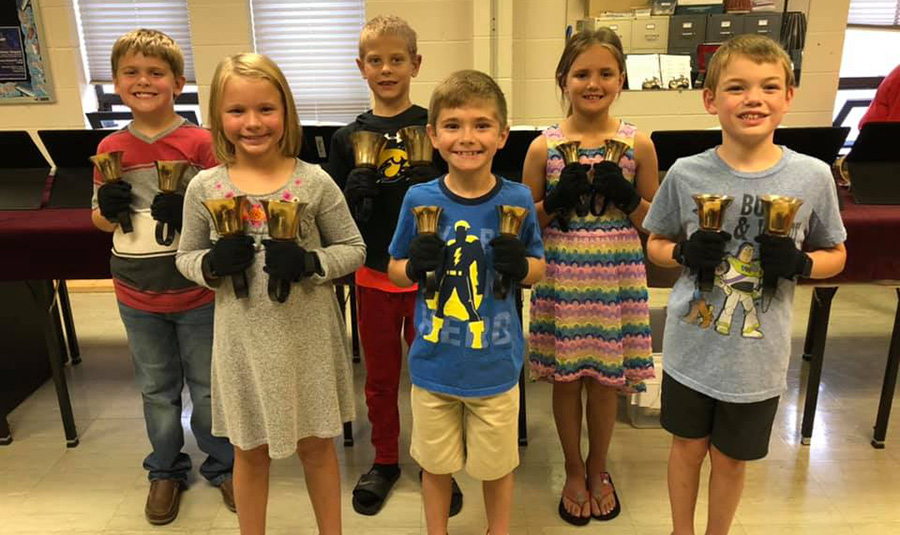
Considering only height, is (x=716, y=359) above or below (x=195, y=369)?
above

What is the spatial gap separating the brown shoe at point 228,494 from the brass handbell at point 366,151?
104cm

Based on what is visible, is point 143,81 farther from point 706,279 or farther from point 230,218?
point 706,279

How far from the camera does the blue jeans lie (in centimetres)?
188

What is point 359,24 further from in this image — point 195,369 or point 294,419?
point 294,419

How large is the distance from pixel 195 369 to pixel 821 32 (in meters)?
4.24

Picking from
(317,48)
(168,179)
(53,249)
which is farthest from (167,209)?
(317,48)

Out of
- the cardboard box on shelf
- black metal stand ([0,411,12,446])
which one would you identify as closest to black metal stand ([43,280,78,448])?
black metal stand ([0,411,12,446])

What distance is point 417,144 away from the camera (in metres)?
1.72

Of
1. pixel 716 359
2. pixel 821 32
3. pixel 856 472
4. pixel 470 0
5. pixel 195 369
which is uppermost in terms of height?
pixel 470 0

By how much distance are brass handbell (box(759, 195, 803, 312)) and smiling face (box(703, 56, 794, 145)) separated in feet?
0.50

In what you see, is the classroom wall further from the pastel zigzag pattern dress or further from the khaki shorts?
the khaki shorts

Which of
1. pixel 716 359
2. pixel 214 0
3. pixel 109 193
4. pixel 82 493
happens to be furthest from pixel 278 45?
pixel 716 359

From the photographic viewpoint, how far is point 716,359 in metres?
1.45

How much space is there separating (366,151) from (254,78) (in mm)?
378
